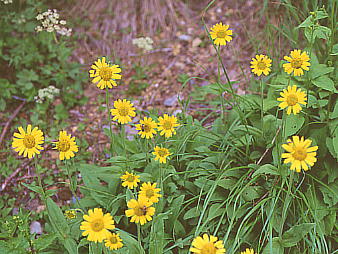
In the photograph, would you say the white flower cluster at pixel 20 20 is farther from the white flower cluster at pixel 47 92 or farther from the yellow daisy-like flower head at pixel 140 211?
the yellow daisy-like flower head at pixel 140 211

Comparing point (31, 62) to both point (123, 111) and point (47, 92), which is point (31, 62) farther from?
point (123, 111)

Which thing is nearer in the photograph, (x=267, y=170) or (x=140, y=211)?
(x=140, y=211)

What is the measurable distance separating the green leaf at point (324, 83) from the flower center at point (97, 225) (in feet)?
4.42

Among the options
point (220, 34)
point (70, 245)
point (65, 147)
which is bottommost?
point (70, 245)

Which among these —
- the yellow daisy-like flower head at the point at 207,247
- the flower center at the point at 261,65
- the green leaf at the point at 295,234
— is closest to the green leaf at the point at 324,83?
the flower center at the point at 261,65

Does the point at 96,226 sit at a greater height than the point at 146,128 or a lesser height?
lesser

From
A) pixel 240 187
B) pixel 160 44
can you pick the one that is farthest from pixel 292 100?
pixel 160 44

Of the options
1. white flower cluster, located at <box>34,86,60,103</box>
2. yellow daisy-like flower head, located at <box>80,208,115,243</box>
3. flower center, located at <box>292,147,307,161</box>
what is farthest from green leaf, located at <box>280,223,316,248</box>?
white flower cluster, located at <box>34,86,60,103</box>

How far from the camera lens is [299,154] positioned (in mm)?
1738

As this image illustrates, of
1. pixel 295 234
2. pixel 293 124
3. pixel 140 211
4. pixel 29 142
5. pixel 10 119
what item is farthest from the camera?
pixel 10 119

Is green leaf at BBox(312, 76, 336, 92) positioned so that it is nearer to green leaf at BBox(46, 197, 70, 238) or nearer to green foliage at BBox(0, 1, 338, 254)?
green foliage at BBox(0, 1, 338, 254)

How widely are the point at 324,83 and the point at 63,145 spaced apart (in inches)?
54.2

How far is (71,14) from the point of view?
13.8 ft

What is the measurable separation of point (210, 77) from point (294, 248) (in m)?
1.81
